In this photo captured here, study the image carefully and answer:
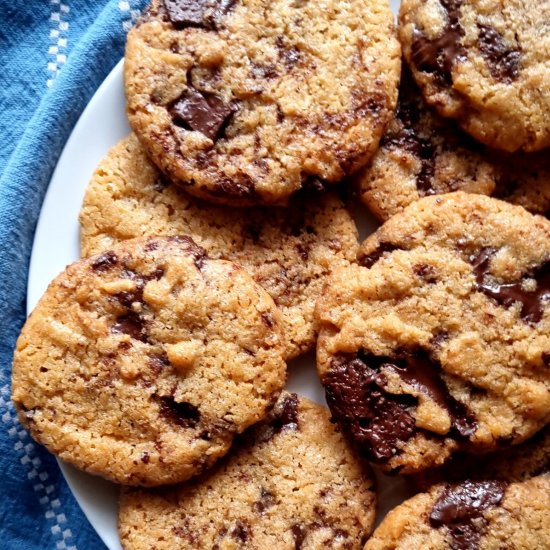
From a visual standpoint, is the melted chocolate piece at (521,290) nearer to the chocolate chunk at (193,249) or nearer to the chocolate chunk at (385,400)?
the chocolate chunk at (385,400)

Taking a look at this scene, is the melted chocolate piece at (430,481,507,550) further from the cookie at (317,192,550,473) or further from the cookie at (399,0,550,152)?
the cookie at (399,0,550,152)

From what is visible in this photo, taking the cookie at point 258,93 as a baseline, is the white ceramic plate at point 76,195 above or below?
below

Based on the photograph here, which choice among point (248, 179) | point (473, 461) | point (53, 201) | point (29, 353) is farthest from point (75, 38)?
point (473, 461)

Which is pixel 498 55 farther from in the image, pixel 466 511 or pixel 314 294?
pixel 466 511

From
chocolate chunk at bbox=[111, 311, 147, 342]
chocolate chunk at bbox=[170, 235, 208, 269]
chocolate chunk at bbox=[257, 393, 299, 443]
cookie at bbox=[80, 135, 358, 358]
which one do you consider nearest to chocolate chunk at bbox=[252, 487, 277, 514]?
chocolate chunk at bbox=[257, 393, 299, 443]

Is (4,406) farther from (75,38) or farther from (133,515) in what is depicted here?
(75,38)

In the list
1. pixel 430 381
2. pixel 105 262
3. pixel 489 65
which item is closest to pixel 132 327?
pixel 105 262

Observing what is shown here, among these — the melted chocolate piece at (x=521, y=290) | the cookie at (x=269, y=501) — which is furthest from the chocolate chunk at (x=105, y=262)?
the melted chocolate piece at (x=521, y=290)
